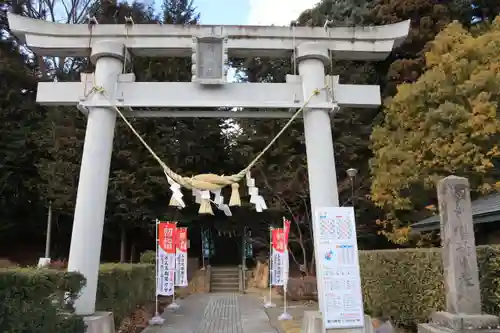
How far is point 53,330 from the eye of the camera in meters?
5.73

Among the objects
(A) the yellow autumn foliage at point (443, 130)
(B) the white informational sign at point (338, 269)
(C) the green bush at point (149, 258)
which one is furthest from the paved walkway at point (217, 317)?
(A) the yellow autumn foliage at point (443, 130)

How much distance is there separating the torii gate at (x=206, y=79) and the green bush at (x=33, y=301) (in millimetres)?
2112

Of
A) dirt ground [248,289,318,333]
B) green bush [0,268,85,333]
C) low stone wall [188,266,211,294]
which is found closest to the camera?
green bush [0,268,85,333]

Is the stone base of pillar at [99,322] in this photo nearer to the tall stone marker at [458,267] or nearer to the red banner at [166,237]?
the tall stone marker at [458,267]

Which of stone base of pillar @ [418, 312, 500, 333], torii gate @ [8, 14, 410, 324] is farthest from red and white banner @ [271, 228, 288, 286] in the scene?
stone base of pillar @ [418, 312, 500, 333]

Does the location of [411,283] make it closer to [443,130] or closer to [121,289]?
[121,289]

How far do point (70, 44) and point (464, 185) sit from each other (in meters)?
7.23

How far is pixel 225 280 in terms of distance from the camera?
75.3 ft

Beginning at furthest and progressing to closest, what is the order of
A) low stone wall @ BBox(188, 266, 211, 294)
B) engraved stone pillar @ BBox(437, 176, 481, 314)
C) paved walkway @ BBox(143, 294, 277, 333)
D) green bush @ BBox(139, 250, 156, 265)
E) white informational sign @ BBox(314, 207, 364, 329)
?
low stone wall @ BBox(188, 266, 211, 294) → green bush @ BBox(139, 250, 156, 265) → paved walkway @ BBox(143, 294, 277, 333) → white informational sign @ BBox(314, 207, 364, 329) → engraved stone pillar @ BBox(437, 176, 481, 314)

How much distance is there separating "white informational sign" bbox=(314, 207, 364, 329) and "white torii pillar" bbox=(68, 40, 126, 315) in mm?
3740

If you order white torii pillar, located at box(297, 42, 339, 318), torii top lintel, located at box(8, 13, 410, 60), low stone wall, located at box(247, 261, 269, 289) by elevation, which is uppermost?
torii top lintel, located at box(8, 13, 410, 60)

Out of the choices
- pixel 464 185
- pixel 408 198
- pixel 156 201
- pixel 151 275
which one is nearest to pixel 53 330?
pixel 464 185

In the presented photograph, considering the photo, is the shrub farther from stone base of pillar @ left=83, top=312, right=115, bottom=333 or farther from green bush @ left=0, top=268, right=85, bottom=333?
green bush @ left=0, top=268, right=85, bottom=333

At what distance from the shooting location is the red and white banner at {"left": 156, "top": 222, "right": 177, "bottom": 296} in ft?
42.5
